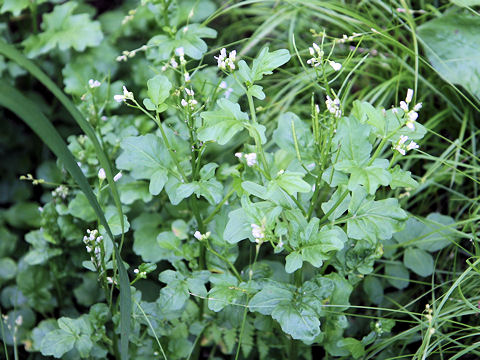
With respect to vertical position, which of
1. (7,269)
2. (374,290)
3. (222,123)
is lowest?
(7,269)

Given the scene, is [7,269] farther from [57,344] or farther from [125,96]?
[125,96]

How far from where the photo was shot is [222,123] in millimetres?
1242

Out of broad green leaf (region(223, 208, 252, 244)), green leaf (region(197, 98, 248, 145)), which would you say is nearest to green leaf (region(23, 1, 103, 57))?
green leaf (region(197, 98, 248, 145))

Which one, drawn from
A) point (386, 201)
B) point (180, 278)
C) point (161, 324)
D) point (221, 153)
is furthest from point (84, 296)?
point (386, 201)

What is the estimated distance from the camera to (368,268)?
144 centimetres

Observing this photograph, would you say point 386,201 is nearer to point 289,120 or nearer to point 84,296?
point 289,120

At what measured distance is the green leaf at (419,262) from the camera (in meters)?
1.61

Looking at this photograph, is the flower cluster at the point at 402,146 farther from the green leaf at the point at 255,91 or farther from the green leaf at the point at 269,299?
the green leaf at the point at 269,299

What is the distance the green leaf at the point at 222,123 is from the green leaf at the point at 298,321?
1.44 feet

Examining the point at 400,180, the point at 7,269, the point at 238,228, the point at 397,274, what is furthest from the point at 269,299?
the point at 7,269

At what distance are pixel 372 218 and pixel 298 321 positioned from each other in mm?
307

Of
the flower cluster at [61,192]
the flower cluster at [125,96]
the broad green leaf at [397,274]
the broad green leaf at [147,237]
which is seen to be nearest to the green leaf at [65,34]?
the flower cluster at [61,192]

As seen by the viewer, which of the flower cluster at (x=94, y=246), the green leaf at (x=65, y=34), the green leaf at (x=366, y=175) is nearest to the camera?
the green leaf at (x=366, y=175)

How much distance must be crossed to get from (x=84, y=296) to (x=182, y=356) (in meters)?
0.49
